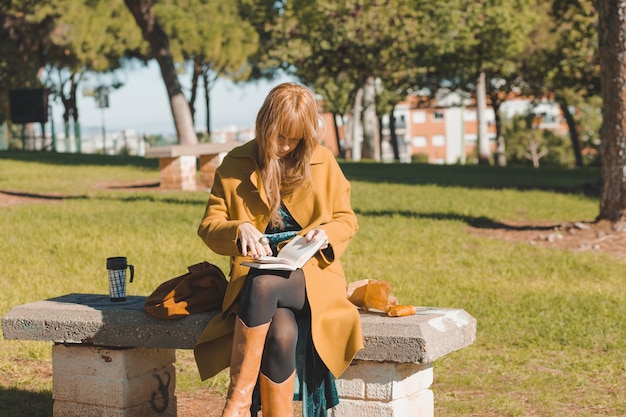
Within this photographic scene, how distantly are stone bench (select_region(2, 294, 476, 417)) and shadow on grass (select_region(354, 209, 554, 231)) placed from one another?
8803mm

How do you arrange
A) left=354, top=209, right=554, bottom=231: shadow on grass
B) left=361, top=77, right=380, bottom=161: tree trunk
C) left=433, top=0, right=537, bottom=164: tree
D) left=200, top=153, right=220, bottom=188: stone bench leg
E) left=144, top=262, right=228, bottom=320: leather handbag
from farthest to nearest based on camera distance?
left=361, top=77, right=380, bottom=161: tree trunk
left=433, top=0, right=537, bottom=164: tree
left=200, top=153, right=220, bottom=188: stone bench leg
left=354, top=209, right=554, bottom=231: shadow on grass
left=144, top=262, right=228, bottom=320: leather handbag

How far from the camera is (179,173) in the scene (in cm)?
1648

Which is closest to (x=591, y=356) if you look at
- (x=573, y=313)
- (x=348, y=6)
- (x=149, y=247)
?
(x=573, y=313)

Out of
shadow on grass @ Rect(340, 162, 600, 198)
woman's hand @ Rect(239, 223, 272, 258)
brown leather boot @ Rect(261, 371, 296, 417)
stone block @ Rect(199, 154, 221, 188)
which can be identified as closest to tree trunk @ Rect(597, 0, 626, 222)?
shadow on grass @ Rect(340, 162, 600, 198)

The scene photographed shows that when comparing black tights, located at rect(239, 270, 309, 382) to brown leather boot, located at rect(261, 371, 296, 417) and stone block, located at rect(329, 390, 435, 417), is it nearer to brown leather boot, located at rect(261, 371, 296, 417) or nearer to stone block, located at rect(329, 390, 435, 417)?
brown leather boot, located at rect(261, 371, 296, 417)

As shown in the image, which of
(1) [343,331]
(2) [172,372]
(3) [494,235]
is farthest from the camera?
(3) [494,235]

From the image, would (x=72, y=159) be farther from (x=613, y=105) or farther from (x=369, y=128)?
(x=369, y=128)

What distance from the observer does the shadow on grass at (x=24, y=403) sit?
5.64 m

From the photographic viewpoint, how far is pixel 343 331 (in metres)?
4.41

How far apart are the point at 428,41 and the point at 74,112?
Answer: 22.5m

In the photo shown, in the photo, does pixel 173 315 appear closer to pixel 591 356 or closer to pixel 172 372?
pixel 172 372

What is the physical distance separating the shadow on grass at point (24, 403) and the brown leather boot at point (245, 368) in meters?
1.79

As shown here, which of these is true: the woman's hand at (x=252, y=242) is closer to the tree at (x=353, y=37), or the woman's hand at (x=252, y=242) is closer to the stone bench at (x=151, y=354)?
the stone bench at (x=151, y=354)

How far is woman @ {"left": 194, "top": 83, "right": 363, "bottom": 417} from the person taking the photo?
4289mm
